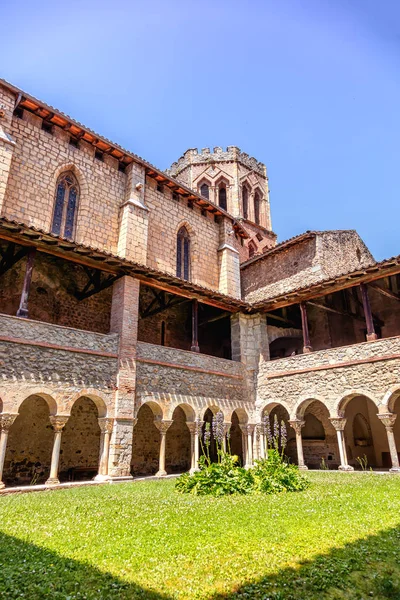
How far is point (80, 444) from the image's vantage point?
14570 millimetres

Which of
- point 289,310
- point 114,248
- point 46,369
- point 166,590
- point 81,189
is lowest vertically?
point 166,590

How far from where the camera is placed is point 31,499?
827 cm

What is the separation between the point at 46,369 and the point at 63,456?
489 centimetres

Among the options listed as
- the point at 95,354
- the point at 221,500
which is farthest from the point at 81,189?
the point at 221,500

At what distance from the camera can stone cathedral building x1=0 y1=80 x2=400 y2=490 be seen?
11.8 m

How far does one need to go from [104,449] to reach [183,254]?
36.3ft

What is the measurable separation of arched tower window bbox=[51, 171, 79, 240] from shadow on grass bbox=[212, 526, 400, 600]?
46.5ft

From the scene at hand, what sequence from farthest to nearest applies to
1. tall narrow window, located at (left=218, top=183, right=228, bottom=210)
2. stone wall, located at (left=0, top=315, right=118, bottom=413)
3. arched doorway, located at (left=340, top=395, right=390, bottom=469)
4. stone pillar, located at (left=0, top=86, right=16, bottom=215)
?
1. tall narrow window, located at (left=218, top=183, right=228, bottom=210)
2. arched doorway, located at (left=340, top=395, right=390, bottom=469)
3. stone pillar, located at (left=0, top=86, right=16, bottom=215)
4. stone wall, located at (left=0, top=315, right=118, bottom=413)

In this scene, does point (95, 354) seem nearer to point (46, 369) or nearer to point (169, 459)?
point (46, 369)

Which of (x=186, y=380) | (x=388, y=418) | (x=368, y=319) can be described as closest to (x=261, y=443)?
(x=186, y=380)

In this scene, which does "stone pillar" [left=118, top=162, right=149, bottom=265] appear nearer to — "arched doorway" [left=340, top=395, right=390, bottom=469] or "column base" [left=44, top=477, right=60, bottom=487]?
"column base" [left=44, top=477, right=60, bottom=487]

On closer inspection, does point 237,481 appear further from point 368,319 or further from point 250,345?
point 250,345

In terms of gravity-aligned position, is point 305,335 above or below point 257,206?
below

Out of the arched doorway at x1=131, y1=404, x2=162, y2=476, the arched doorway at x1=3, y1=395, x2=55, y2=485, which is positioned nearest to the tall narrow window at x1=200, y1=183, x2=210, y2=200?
the arched doorway at x1=131, y1=404, x2=162, y2=476
